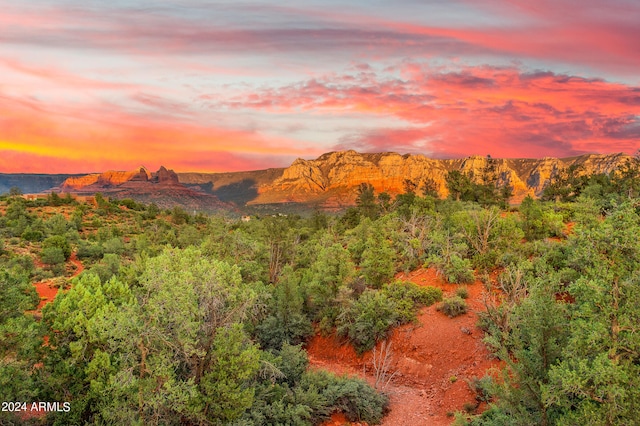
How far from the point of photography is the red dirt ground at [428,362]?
20734 mm

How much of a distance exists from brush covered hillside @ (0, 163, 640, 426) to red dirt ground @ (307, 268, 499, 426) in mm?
103

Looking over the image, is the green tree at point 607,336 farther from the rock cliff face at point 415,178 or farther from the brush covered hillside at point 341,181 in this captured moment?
the brush covered hillside at point 341,181

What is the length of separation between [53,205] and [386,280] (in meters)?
63.6

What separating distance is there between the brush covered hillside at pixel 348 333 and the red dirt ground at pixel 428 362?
0.10 metres

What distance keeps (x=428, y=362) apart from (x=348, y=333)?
6.00 metres

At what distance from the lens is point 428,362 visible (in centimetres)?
2505

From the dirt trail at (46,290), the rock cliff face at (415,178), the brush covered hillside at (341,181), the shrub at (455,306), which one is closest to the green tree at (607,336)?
the shrub at (455,306)

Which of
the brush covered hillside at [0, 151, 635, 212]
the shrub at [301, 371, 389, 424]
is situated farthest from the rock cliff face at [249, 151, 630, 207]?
the shrub at [301, 371, 389, 424]

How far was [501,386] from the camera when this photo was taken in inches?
516

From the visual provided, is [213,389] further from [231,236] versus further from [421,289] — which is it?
[231,236]

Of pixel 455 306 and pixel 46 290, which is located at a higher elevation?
pixel 455 306

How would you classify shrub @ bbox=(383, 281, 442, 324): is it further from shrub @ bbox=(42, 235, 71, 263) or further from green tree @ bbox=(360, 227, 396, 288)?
shrub @ bbox=(42, 235, 71, 263)

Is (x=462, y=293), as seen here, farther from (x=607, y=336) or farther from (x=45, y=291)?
(x=45, y=291)

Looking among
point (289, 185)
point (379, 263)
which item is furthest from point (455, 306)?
point (289, 185)
